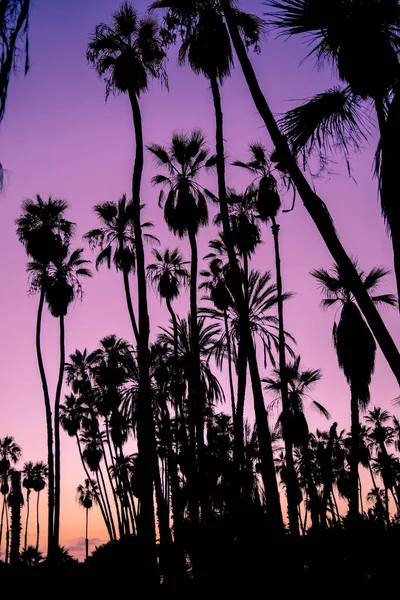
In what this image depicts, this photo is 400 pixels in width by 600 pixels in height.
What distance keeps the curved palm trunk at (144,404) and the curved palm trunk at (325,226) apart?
389 inches

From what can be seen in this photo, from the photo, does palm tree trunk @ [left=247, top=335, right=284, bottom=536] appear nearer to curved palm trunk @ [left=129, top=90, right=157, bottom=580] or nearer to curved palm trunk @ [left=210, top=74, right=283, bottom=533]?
curved palm trunk @ [left=210, top=74, right=283, bottom=533]

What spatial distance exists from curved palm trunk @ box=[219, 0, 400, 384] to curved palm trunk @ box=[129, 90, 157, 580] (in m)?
9.87

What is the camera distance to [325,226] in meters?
7.33

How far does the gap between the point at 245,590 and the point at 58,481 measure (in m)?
27.5

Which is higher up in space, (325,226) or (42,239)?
(42,239)

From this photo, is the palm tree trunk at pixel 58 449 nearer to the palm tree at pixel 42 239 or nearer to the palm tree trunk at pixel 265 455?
the palm tree at pixel 42 239

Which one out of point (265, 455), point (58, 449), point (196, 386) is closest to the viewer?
point (265, 455)

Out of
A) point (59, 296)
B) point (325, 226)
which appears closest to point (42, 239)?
point (59, 296)

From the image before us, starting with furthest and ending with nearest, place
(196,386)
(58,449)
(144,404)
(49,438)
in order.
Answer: (58,449), (49,438), (196,386), (144,404)

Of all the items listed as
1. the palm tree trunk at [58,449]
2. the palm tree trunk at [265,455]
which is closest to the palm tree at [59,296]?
Answer: the palm tree trunk at [58,449]

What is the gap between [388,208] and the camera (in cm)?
557

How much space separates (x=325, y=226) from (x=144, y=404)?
11.1 meters

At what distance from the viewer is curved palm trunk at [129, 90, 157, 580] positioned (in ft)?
50.5

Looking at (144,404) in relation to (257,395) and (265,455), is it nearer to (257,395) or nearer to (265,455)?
(257,395)
